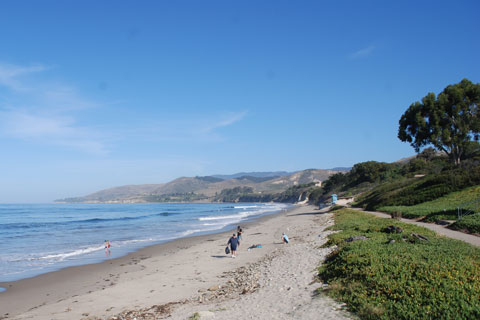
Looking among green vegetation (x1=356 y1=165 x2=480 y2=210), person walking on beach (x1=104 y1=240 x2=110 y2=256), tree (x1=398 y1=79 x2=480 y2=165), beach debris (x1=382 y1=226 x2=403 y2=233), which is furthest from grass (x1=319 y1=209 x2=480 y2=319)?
tree (x1=398 y1=79 x2=480 y2=165)

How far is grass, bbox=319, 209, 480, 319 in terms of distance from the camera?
6555mm

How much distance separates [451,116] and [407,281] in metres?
36.4

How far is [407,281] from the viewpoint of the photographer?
769cm

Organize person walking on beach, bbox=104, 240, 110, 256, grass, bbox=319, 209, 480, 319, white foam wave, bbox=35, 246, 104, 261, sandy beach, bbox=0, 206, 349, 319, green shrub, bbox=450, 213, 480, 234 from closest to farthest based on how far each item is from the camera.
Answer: grass, bbox=319, 209, 480, 319 < sandy beach, bbox=0, 206, 349, 319 < green shrub, bbox=450, 213, 480, 234 < white foam wave, bbox=35, 246, 104, 261 < person walking on beach, bbox=104, 240, 110, 256

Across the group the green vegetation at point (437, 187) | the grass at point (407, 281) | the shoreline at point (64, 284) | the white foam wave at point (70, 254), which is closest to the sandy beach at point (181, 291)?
the shoreline at point (64, 284)

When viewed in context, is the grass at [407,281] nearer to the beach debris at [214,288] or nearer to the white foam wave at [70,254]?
the beach debris at [214,288]

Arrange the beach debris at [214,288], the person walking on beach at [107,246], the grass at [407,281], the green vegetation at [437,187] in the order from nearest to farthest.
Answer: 1. the grass at [407,281]
2. the beach debris at [214,288]
3. the person walking on beach at [107,246]
4. the green vegetation at [437,187]

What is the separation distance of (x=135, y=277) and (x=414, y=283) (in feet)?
36.4

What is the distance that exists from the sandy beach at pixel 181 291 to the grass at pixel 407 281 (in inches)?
24.2

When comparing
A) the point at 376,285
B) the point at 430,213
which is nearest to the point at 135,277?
the point at 376,285

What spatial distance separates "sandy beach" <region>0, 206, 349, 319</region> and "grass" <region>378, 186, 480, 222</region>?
1009 cm

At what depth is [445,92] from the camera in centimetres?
3781

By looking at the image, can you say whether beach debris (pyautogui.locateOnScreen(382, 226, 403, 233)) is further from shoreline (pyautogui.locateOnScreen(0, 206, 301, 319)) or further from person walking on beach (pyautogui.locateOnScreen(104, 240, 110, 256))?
person walking on beach (pyautogui.locateOnScreen(104, 240, 110, 256))

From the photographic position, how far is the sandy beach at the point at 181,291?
8.40 metres
